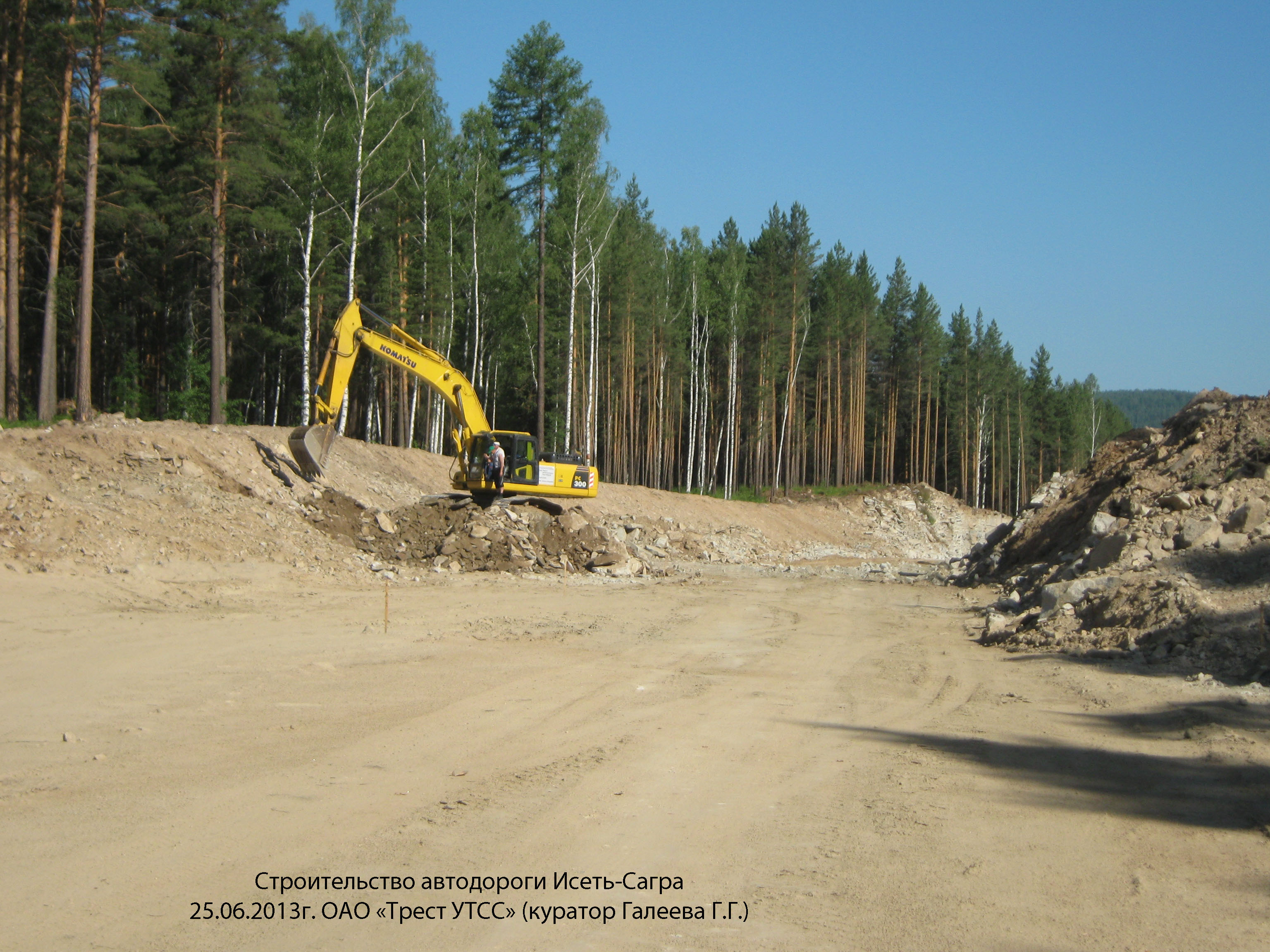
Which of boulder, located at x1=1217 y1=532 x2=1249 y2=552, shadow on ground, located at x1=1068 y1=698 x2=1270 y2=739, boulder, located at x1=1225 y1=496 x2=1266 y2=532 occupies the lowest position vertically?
shadow on ground, located at x1=1068 y1=698 x2=1270 y2=739

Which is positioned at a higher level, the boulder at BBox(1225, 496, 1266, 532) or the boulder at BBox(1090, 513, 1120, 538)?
the boulder at BBox(1225, 496, 1266, 532)

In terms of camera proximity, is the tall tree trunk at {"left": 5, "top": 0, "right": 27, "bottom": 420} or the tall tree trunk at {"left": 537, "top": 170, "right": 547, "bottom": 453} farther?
the tall tree trunk at {"left": 537, "top": 170, "right": 547, "bottom": 453}

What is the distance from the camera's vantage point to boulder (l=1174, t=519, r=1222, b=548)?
13.3 m

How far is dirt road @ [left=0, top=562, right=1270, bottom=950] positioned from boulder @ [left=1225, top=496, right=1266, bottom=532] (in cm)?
452

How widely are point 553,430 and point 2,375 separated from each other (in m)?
23.3

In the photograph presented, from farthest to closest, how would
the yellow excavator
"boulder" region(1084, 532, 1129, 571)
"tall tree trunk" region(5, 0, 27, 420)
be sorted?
"tall tree trunk" region(5, 0, 27, 420) → the yellow excavator → "boulder" region(1084, 532, 1129, 571)

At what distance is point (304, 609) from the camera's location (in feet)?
46.0

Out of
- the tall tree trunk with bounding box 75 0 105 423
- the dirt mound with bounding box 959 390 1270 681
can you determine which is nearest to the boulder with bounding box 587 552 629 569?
the dirt mound with bounding box 959 390 1270 681

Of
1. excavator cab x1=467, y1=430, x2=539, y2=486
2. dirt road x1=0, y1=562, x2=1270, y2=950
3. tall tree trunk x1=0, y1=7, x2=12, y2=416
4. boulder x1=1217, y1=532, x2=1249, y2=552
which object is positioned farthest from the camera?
tall tree trunk x1=0, y1=7, x2=12, y2=416

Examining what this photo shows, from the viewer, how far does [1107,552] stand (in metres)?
14.3

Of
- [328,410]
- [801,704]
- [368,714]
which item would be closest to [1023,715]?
[801,704]

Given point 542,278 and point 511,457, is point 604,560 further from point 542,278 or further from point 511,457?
point 542,278

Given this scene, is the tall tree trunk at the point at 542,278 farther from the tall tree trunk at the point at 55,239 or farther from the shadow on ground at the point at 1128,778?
the shadow on ground at the point at 1128,778

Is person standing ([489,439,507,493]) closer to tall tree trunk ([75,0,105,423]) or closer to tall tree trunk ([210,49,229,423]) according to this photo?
tall tree trunk ([75,0,105,423])
